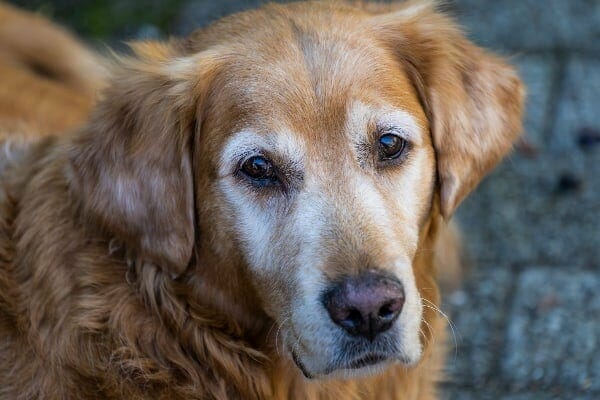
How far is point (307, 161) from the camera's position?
11.3ft

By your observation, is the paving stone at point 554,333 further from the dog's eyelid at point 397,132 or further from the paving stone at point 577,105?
the dog's eyelid at point 397,132

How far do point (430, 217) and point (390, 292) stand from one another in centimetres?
69

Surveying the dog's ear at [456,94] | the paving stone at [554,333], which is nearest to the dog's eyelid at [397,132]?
the dog's ear at [456,94]

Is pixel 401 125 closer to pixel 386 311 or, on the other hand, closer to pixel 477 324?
pixel 386 311

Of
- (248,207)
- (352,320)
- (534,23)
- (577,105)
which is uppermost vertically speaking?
(248,207)

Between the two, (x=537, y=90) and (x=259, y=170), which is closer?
(x=259, y=170)

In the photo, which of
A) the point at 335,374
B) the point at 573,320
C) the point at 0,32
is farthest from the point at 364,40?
the point at 0,32

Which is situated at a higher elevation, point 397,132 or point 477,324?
point 397,132

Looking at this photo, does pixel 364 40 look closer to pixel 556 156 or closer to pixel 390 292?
pixel 390 292

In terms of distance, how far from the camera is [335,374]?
3.44 metres

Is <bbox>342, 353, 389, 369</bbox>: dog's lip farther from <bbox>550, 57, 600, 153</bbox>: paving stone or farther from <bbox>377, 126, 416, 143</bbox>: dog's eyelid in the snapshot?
<bbox>550, 57, 600, 153</bbox>: paving stone

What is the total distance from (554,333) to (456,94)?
176 centimetres

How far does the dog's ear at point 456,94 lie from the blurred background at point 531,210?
0.44 m

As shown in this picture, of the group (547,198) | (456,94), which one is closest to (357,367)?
(456,94)
